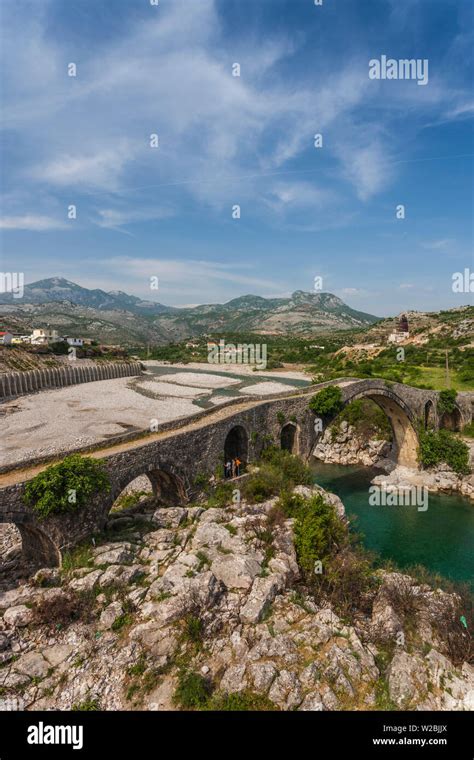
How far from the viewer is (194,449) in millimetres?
20031

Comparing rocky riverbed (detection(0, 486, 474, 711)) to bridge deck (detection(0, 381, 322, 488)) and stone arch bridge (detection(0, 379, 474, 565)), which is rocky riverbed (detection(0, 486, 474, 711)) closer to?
stone arch bridge (detection(0, 379, 474, 565))

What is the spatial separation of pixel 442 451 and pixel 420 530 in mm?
12814

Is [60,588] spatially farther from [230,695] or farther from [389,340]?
[389,340]

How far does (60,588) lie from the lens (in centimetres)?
1248

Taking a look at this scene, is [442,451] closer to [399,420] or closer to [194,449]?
[399,420]

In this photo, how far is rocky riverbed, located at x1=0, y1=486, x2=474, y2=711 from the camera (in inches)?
395

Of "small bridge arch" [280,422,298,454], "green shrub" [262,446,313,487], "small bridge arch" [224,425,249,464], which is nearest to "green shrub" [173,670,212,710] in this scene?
"green shrub" [262,446,313,487]

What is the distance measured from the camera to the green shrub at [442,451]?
113ft

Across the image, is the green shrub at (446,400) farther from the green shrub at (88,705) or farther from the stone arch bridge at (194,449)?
the green shrub at (88,705)

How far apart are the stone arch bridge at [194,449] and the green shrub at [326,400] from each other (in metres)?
0.56

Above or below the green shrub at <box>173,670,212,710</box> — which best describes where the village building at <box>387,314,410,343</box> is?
above

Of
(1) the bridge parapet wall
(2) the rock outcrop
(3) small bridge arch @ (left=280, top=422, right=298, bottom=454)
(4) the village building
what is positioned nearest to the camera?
(3) small bridge arch @ (left=280, top=422, right=298, bottom=454)

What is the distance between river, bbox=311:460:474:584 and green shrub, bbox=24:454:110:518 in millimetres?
15786

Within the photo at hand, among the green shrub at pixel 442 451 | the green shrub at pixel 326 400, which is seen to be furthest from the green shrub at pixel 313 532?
the green shrub at pixel 442 451
